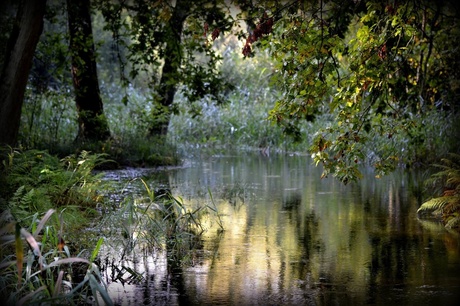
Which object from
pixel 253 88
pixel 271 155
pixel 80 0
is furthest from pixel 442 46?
pixel 253 88

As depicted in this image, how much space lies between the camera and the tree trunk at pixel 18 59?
9.95 m

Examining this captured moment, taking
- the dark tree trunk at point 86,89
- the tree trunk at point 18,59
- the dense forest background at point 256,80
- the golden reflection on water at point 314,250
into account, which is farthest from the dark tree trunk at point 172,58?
the tree trunk at point 18,59

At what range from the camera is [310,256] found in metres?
7.50

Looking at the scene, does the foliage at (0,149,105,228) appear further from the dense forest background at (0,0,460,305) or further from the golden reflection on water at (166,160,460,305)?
the golden reflection on water at (166,160,460,305)

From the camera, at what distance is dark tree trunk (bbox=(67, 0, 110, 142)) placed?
583 inches

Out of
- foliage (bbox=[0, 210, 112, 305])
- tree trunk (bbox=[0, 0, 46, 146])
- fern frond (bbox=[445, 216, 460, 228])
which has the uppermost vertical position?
tree trunk (bbox=[0, 0, 46, 146])

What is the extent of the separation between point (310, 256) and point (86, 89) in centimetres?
902

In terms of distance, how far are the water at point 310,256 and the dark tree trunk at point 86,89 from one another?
3.52m

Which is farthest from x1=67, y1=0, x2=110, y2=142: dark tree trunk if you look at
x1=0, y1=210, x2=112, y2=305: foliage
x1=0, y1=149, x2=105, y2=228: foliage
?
x1=0, y1=210, x2=112, y2=305: foliage

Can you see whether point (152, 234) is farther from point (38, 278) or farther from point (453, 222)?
point (453, 222)

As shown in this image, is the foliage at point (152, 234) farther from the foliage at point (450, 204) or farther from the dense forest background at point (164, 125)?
the foliage at point (450, 204)

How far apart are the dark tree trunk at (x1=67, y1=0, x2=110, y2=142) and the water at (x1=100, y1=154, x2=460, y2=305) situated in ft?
11.5

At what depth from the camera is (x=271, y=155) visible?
2234 cm

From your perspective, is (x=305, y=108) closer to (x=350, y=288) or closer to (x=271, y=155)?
(x=350, y=288)
